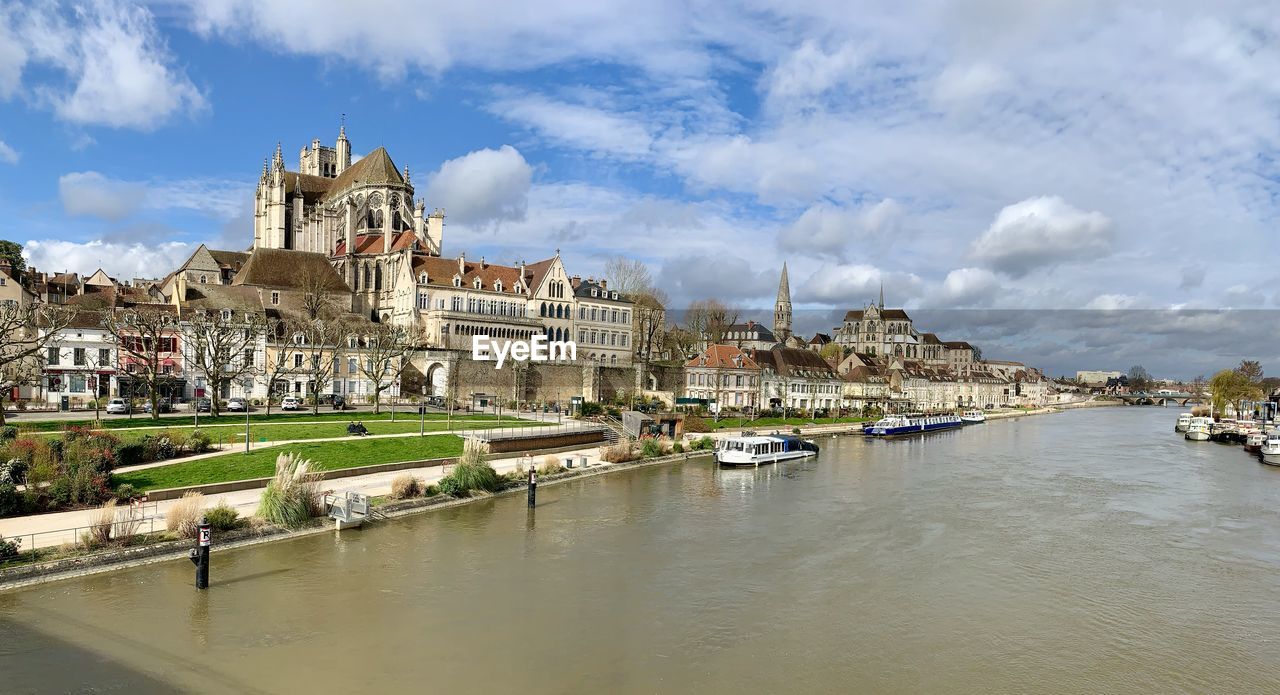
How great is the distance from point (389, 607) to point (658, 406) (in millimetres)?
45838

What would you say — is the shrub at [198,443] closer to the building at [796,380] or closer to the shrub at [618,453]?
the shrub at [618,453]

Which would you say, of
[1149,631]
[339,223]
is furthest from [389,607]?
[339,223]

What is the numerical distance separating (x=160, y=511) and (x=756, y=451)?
1184 inches

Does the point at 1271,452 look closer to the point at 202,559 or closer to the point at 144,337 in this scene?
the point at 202,559

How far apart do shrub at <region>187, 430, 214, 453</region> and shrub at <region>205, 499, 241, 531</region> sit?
841 centimetres

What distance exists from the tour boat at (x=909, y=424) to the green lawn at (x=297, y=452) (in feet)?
141

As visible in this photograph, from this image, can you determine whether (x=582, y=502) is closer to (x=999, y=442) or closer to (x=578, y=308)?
(x=578, y=308)

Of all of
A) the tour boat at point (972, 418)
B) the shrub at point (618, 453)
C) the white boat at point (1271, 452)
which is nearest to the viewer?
the shrub at point (618, 453)

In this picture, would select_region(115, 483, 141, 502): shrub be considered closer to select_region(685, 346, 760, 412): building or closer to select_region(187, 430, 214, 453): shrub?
select_region(187, 430, 214, 453): shrub

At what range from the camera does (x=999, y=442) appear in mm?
66750

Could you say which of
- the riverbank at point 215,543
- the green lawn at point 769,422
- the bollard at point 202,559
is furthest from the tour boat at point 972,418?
the bollard at point 202,559

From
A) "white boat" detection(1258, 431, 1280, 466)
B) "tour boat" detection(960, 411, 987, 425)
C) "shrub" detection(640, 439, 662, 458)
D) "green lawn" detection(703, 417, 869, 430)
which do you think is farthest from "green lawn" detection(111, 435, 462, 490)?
"tour boat" detection(960, 411, 987, 425)

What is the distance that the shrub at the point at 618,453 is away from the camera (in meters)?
39.8

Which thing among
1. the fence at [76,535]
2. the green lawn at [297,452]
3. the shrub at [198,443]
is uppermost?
the shrub at [198,443]
